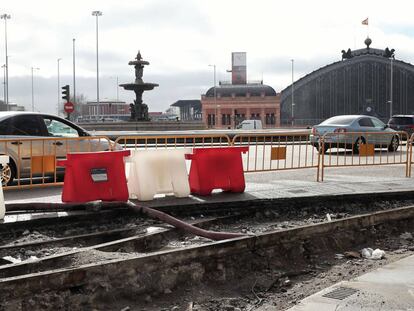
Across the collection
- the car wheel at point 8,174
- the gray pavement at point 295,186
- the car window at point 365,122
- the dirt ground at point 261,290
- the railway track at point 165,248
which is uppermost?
the car window at point 365,122

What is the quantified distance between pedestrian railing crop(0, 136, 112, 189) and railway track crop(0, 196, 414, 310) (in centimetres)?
340

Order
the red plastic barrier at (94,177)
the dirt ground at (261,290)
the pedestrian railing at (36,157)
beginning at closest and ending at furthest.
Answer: the dirt ground at (261,290) < the red plastic barrier at (94,177) < the pedestrian railing at (36,157)

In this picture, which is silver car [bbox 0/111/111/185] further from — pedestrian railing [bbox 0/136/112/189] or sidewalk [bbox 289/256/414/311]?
sidewalk [bbox 289/256/414/311]

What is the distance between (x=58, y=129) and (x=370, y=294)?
29.6 feet

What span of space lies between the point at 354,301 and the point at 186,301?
1.51 metres

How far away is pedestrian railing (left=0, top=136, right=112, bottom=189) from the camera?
35.7 feet

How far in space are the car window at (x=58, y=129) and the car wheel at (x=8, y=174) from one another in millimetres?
1291

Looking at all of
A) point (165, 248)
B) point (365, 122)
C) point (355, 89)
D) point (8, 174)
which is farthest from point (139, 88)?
point (355, 89)

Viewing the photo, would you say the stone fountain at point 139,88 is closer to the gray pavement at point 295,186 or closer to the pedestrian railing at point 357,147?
the pedestrian railing at point 357,147

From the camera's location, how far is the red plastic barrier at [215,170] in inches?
374

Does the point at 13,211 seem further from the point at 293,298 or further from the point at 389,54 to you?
the point at 389,54

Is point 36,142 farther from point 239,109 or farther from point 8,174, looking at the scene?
point 239,109

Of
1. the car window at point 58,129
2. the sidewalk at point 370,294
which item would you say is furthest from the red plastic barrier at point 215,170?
the sidewalk at point 370,294

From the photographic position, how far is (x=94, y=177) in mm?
8578
